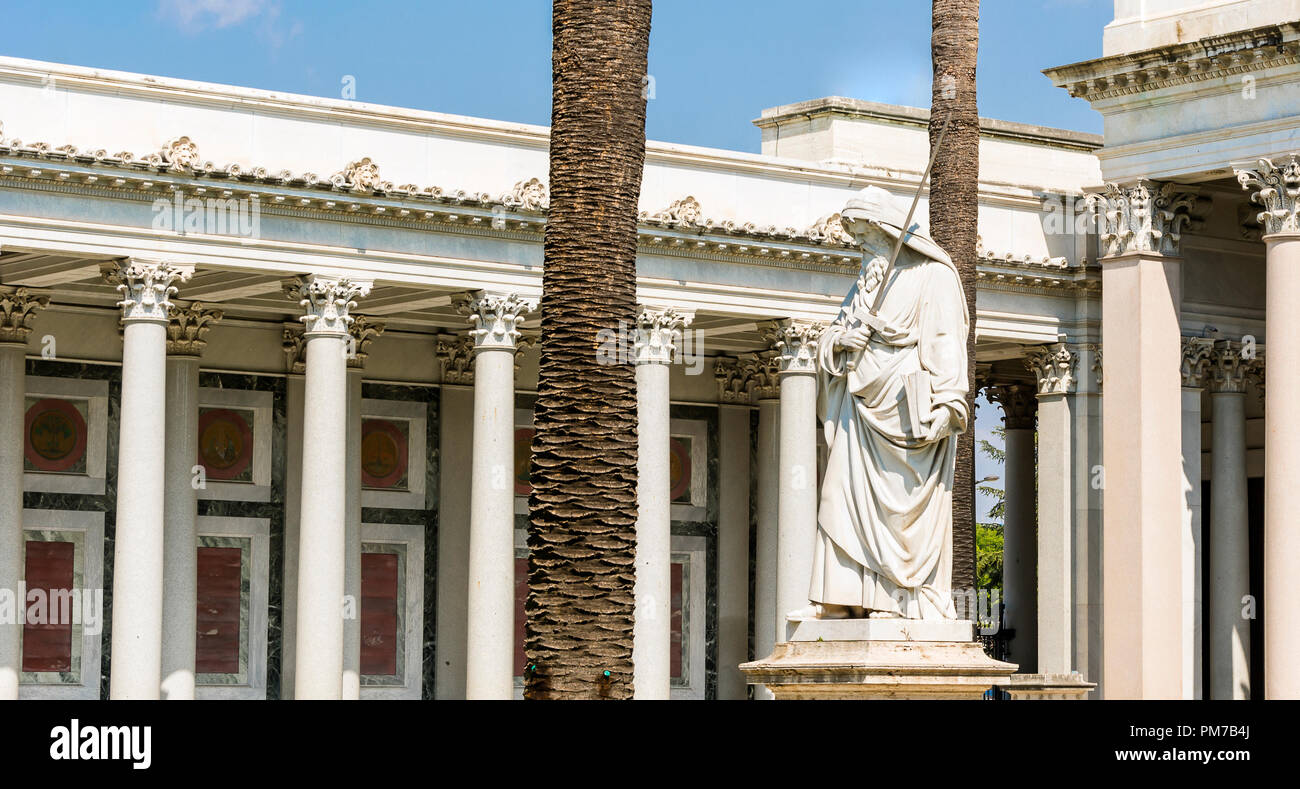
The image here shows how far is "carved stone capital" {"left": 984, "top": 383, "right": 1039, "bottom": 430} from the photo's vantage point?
5269 cm

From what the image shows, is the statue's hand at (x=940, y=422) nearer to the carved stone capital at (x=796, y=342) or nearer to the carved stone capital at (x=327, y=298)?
the carved stone capital at (x=327, y=298)

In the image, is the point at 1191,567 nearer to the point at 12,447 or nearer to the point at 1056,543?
the point at 1056,543

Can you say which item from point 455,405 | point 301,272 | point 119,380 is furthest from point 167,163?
point 455,405

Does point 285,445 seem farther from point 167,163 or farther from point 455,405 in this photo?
point 167,163

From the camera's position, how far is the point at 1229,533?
143 ft

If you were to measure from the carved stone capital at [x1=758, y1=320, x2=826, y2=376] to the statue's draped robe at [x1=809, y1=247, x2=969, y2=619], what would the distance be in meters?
27.5

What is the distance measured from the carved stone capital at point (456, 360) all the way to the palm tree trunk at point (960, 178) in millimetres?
15183

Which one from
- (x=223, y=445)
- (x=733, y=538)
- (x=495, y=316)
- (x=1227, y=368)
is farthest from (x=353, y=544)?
(x=1227, y=368)

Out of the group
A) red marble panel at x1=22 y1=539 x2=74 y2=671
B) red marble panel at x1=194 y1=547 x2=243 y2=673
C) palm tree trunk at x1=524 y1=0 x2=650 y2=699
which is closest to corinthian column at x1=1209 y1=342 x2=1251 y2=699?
red marble panel at x1=194 y1=547 x2=243 y2=673

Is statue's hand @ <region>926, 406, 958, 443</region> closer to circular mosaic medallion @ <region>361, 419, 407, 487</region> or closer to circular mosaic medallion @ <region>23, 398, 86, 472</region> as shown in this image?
circular mosaic medallion @ <region>23, 398, 86, 472</region>

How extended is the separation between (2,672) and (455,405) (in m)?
11.9

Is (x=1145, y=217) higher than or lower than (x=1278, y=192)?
lower

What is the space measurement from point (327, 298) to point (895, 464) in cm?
2420
